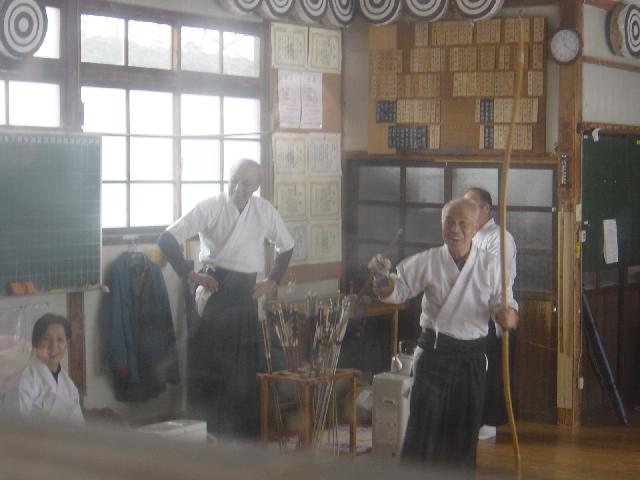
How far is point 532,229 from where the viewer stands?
370 centimetres

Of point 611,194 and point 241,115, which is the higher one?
point 241,115

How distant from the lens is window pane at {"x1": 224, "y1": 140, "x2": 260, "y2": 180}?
356 centimetres

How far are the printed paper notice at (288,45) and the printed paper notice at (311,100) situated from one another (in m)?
0.07

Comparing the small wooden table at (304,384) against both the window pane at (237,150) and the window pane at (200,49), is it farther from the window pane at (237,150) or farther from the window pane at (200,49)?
the window pane at (200,49)

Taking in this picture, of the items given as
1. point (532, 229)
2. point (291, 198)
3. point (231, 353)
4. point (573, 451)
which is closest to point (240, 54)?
point (291, 198)

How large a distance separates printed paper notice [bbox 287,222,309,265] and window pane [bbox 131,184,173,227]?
59cm

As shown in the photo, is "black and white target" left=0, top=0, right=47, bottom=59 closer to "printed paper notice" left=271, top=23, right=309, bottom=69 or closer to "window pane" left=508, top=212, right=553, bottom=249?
"printed paper notice" left=271, top=23, right=309, bottom=69

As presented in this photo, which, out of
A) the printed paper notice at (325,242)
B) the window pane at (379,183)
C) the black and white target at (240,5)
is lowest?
the printed paper notice at (325,242)

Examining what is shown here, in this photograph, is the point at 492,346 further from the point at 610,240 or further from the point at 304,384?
the point at 610,240

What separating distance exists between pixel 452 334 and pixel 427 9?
1752 mm

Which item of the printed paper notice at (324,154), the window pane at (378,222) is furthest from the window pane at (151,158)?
the window pane at (378,222)

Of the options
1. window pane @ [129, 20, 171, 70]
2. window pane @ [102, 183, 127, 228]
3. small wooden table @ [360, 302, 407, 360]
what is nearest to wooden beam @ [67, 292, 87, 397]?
window pane @ [102, 183, 127, 228]

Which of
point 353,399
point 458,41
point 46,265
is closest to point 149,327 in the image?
point 46,265

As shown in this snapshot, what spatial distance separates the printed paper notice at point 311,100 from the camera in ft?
12.4
